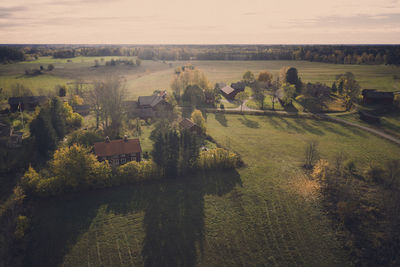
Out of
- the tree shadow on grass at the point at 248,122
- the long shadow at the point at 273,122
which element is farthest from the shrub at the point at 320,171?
the tree shadow on grass at the point at 248,122

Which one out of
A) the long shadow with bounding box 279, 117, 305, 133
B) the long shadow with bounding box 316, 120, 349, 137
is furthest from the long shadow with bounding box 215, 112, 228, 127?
the long shadow with bounding box 316, 120, 349, 137

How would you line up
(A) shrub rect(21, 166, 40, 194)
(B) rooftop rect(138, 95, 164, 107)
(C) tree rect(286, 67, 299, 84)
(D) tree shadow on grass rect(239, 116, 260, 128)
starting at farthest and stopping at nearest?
(C) tree rect(286, 67, 299, 84) → (B) rooftop rect(138, 95, 164, 107) → (D) tree shadow on grass rect(239, 116, 260, 128) → (A) shrub rect(21, 166, 40, 194)

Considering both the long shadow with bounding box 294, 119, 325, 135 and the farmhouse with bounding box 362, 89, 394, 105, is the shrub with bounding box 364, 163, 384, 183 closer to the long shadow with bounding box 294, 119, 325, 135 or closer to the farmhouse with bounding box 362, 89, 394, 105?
the long shadow with bounding box 294, 119, 325, 135

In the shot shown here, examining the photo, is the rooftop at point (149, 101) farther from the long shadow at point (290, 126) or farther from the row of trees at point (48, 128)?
the long shadow at point (290, 126)

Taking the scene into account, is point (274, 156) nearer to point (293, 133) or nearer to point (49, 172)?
point (293, 133)

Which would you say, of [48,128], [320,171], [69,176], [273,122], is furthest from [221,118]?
[69,176]

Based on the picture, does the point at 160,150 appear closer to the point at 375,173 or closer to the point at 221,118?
the point at 375,173

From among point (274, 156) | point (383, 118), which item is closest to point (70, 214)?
point (274, 156)
